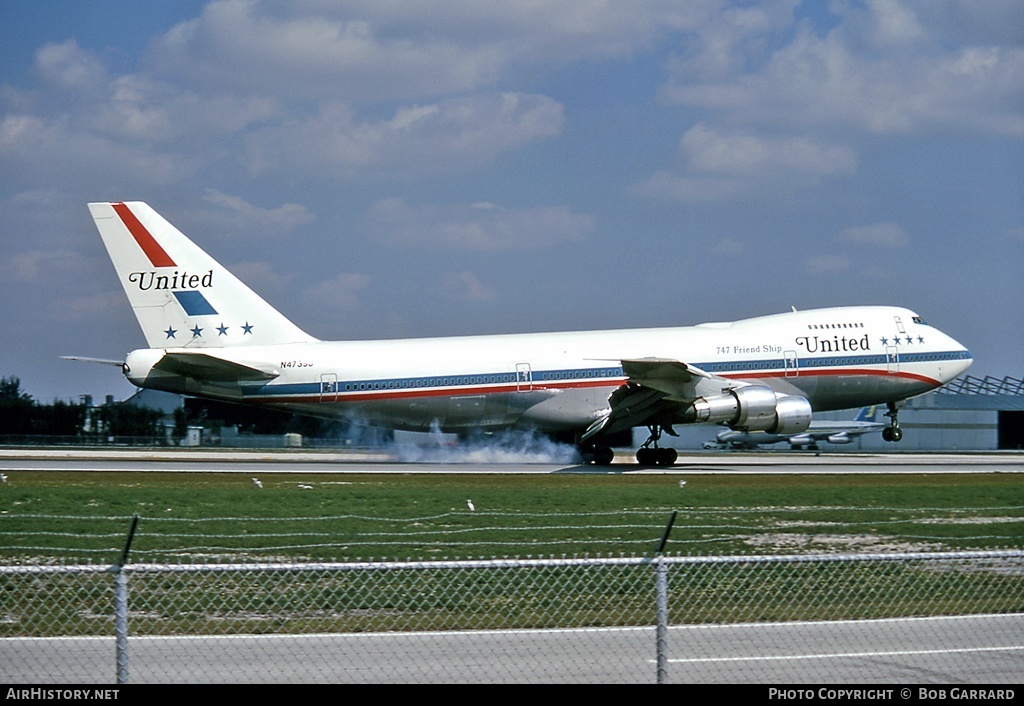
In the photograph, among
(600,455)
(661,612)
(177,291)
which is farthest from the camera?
(600,455)

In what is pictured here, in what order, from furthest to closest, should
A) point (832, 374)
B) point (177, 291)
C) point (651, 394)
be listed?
point (832, 374) → point (177, 291) → point (651, 394)

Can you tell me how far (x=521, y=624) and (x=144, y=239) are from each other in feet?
107

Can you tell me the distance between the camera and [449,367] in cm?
4191

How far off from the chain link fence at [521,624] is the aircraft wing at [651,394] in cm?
2225

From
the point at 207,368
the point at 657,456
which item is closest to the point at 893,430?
the point at 657,456

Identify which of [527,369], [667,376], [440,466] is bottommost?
[440,466]

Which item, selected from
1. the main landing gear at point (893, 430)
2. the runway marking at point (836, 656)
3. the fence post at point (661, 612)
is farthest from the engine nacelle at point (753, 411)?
the fence post at point (661, 612)

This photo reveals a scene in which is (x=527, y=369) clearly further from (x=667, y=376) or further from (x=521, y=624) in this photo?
(x=521, y=624)

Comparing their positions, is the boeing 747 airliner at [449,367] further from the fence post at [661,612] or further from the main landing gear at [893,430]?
the fence post at [661,612]

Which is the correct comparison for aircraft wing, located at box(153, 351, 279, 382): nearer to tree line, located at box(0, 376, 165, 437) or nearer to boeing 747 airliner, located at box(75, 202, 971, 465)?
boeing 747 airliner, located at box(75, 202, 971, 465)

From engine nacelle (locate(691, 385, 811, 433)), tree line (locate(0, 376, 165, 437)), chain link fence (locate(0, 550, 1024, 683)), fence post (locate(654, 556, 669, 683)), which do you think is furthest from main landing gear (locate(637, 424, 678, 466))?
tree line (locate(0, 376, 165, 437))

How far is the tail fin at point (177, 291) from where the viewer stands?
4178cm

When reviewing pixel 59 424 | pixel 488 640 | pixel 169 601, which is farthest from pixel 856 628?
pixel 59 424

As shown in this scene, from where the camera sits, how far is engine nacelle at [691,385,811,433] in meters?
39.8
